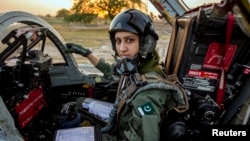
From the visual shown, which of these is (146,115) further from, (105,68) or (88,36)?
(88,36)

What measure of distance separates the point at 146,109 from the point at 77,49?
1.56 meters

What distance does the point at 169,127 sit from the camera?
71.9 inches

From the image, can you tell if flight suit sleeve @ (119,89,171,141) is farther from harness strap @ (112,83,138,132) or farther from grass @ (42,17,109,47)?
grass @ (42,17,109,47)

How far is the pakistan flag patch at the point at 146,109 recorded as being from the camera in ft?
5.49

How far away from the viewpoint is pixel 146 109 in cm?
168

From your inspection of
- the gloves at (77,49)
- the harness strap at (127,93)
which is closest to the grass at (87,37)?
the gloves at (77,49)

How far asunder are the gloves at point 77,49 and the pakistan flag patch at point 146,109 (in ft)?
4.84

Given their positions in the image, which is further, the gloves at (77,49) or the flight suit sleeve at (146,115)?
the gloves at (77,49)

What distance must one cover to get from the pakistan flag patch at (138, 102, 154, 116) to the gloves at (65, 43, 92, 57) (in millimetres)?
1476

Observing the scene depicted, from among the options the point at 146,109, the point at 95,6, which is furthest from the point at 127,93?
the point at 95,6

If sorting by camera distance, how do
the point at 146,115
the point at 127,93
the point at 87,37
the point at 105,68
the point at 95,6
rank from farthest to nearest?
the point at 87,37 < the point at 95,6 < the point at 105,68 < the point at 127,93 < the point at 146,115

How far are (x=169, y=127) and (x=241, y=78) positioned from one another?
0.67 m

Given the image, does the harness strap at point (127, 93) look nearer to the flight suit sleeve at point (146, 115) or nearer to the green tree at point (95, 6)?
the flight suit sleeve at point (146, 115)

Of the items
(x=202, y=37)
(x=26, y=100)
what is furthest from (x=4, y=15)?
(x=202, y=37)
